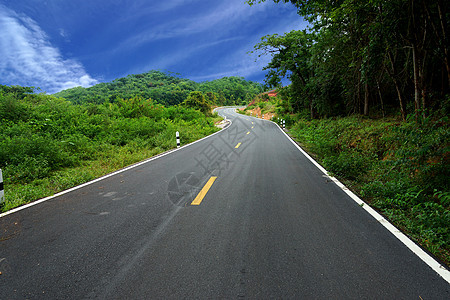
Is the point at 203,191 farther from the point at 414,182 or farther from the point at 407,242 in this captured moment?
the point at 414,182

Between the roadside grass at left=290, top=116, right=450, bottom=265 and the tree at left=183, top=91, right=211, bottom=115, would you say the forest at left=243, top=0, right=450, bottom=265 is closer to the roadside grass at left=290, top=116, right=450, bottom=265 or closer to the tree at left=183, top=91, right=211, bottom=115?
the roadside grass at left=290, top=116, right=450, bottom=265

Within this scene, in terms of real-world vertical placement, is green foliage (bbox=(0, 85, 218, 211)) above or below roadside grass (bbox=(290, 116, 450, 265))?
above

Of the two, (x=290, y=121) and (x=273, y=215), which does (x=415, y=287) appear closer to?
(x=273, y=215)

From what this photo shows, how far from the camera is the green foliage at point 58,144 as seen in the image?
535cm

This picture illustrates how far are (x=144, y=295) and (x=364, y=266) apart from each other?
224 cm

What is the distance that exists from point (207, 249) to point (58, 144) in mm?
8239

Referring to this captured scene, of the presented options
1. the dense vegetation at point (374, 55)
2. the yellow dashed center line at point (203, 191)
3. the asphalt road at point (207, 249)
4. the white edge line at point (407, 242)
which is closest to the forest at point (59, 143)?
the asphalt road at point (207, 249)

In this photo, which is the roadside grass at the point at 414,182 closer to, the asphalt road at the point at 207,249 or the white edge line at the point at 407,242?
the white edge line at the point at 407,242

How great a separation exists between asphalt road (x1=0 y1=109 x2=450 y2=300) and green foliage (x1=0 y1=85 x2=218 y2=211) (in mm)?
1778

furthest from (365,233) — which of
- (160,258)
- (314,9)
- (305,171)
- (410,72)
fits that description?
(410,72)

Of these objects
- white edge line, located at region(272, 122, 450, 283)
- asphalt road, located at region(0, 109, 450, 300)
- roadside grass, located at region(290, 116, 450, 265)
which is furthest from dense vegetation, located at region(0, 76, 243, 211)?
roadside grass, located at region(290, 116, 450, 265)

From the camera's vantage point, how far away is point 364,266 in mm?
2119

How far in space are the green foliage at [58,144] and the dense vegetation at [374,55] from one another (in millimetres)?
7778

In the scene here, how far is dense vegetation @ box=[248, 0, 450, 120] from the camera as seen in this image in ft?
20.3
